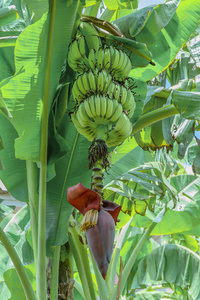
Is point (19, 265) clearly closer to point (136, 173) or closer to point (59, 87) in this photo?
point (136, 173)

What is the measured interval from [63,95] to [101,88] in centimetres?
36

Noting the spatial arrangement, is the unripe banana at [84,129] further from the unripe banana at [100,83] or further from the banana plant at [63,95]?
the unripe banana at [100,83]

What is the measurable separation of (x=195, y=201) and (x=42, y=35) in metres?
1.34

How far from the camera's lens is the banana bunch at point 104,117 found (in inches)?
46.1

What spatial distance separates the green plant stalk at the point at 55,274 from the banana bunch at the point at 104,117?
1.99 ft

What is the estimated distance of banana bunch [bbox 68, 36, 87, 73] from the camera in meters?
1.36

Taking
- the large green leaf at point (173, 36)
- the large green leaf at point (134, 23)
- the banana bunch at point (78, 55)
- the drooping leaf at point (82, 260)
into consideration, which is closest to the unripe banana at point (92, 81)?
the banana bunch at point (78, 55)

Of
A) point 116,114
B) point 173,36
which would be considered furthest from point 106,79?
point 173,36

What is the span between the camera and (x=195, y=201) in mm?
2123

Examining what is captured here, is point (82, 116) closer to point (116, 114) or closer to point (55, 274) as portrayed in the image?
point (116, 114)

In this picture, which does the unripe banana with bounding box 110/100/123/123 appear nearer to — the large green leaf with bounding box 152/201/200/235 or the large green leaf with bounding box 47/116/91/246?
the large green leaf with bounding box 47/116/91/246

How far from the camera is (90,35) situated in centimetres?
134

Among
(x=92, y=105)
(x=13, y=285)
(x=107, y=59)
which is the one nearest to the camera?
(x=92, y=105)

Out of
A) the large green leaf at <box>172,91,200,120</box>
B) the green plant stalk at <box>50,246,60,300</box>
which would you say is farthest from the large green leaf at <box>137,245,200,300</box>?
the large green leaf at <box>172,91,200,120</box>
